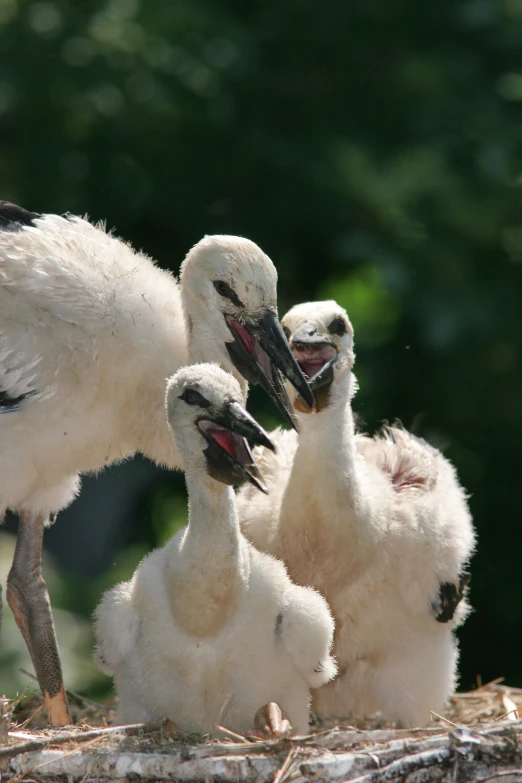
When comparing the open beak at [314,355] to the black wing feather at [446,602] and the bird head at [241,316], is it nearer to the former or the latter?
the bird head at [241,316]

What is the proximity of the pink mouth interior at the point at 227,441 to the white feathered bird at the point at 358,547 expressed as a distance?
729 millimetres

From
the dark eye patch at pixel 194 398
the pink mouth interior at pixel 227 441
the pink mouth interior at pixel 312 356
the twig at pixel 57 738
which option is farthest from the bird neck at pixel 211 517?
the pink mouth interior at pixel 312 356

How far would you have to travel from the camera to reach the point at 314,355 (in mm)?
4902

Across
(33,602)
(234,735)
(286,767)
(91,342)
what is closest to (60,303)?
(91,342)

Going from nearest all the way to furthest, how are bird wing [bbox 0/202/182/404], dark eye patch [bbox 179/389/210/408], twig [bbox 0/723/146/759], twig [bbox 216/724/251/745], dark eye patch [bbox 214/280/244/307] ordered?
twig [bbox 0/723/146/759] → twig [bbox 216/724/251/745] → dark eye patch [bbox 179/389/210/408] → bird wing [bbox 0/202/182/404] → dark eye patch [bbox 214/280/244/307]

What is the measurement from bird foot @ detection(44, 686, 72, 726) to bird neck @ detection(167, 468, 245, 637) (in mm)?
1076

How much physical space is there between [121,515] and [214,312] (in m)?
3.01

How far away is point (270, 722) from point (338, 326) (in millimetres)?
1558

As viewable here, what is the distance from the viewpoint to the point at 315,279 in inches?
281

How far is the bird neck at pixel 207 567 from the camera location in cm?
418

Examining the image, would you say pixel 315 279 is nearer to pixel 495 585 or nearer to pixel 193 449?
pixel 495 585

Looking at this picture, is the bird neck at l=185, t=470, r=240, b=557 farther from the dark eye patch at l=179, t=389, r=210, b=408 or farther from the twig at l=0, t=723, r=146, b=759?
the twig at l=0, t=723, r=146, b=759

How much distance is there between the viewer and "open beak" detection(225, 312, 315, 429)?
4543 mm

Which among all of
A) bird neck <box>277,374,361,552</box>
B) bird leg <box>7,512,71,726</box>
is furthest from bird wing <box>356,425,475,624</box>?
bird leg <box>7,512,71,726</box>
